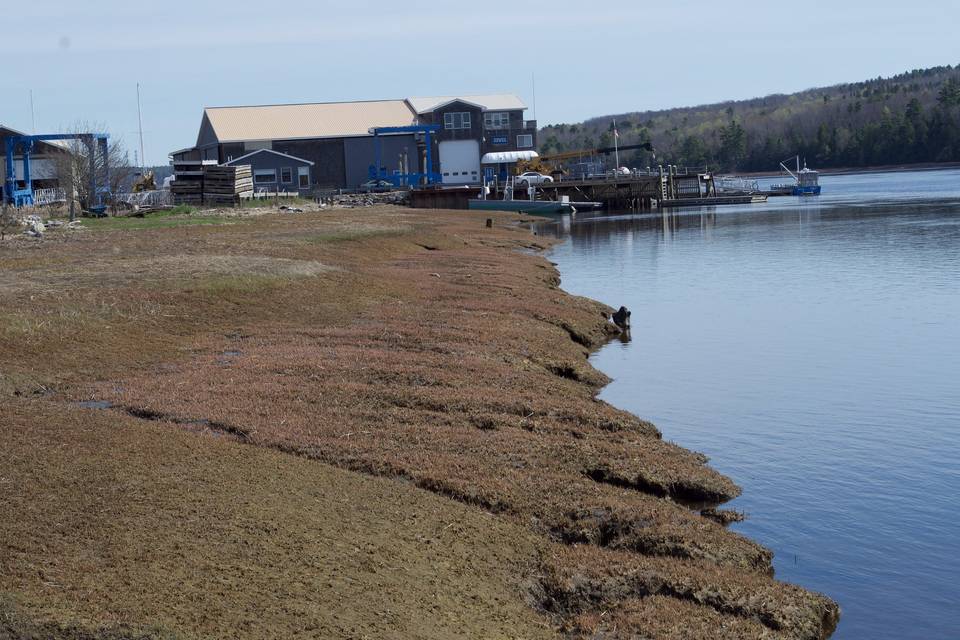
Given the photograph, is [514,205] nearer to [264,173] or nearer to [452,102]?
[452,102]

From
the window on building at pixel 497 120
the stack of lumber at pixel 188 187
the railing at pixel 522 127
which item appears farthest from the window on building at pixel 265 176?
the stack of lumber at pixel 188 187

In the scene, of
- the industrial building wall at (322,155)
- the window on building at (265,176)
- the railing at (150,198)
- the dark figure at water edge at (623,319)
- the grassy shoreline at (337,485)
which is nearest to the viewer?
the grassy shoreline at (337,485)

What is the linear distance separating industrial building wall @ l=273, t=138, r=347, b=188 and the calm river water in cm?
5909

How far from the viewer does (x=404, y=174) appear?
96312 millimetres

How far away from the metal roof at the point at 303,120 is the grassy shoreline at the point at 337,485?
271 feet

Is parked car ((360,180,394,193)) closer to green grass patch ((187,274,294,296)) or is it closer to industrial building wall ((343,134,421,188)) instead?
industrial building wall ((343,134,421,188))

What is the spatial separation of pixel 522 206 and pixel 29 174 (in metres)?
38.9

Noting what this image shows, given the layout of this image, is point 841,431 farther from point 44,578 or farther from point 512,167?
point 512,167

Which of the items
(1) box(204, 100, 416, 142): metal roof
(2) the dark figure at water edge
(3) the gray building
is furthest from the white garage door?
(2) the dark figure at water edge

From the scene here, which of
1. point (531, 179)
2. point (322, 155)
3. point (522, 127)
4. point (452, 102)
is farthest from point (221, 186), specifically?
point (522, 127)

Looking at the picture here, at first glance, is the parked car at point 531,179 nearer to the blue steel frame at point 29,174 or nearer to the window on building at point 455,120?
the window on building at point 455,120

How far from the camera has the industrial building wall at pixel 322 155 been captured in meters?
101

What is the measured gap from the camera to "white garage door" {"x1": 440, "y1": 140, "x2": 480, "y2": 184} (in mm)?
105688

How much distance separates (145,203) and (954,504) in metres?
58.2
